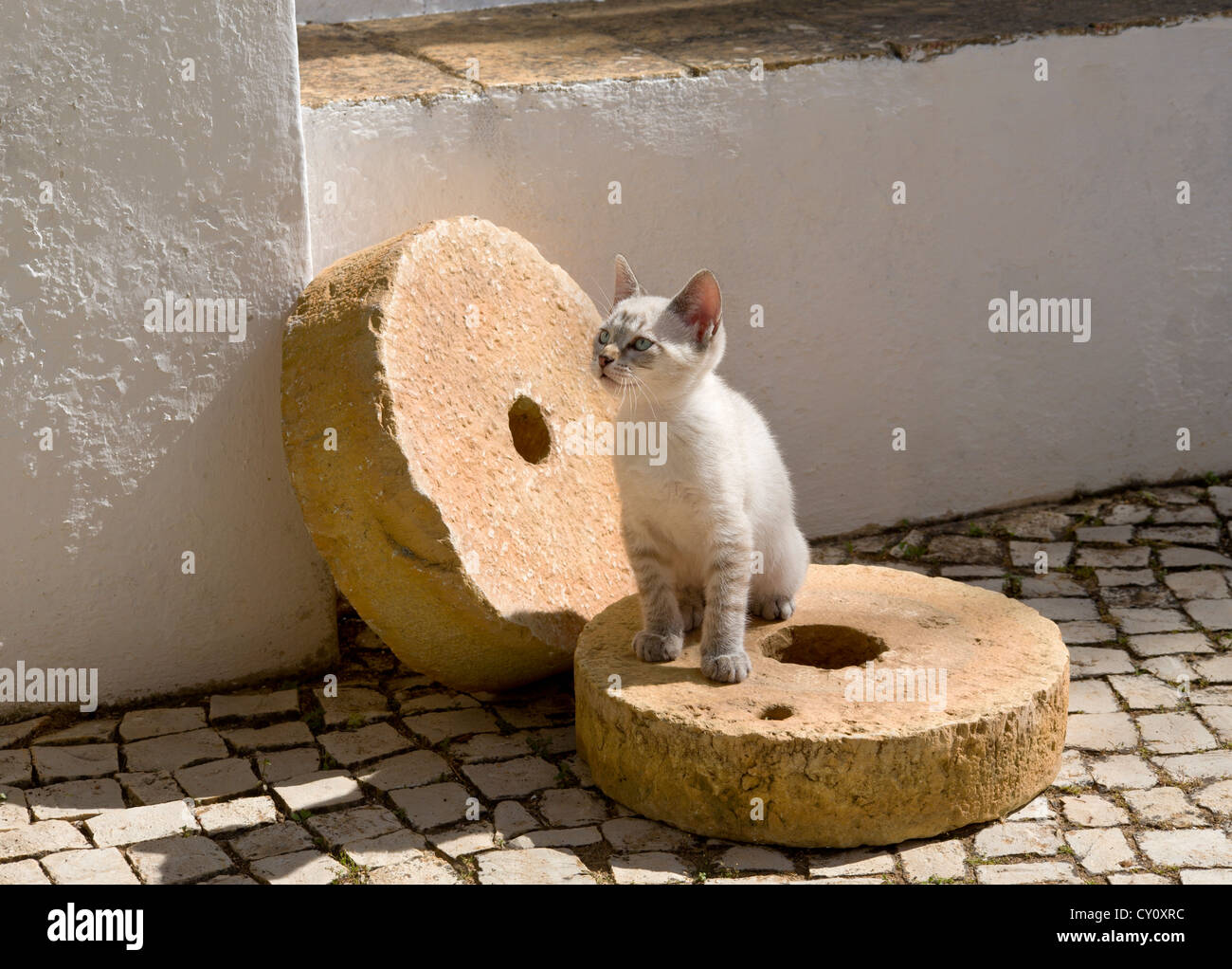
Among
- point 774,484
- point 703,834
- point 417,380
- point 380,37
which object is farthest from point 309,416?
point 380,37

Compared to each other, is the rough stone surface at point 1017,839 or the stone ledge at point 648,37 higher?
the stone ledge at point 648,37

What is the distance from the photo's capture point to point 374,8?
674 cm

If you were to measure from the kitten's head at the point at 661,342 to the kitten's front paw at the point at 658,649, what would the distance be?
2.40 ft

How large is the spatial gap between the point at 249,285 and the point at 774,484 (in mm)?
1871

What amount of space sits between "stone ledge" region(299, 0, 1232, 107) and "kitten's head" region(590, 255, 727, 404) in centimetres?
158

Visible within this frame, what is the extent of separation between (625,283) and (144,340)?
62.0 inches

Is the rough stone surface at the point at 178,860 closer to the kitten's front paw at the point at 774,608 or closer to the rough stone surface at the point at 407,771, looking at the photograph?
the rough stone surface at the point at 407,771

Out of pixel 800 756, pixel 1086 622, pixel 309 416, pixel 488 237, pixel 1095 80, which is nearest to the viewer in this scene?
pixel 800 756

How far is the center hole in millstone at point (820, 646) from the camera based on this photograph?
173 inches

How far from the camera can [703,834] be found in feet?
12.9

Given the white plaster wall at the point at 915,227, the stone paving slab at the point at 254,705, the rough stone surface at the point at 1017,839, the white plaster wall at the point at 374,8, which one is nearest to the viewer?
the rough stone surface at the point at 1017,839

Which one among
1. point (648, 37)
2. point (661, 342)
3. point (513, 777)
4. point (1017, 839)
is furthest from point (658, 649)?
point (648, 37)

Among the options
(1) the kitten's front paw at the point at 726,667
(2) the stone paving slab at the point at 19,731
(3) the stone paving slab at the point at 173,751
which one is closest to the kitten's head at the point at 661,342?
(1) the kitten's front paw at the point at 726,667

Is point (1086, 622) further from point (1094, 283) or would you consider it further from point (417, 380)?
point (417, 380)
